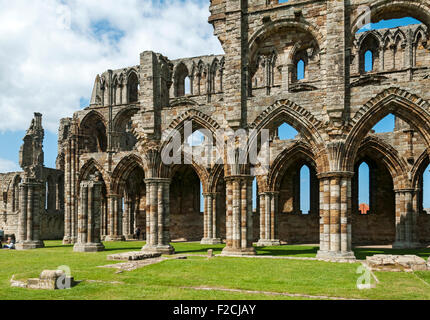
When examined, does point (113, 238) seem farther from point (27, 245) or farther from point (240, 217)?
point (240, 217)

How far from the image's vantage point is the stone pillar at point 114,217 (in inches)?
1056

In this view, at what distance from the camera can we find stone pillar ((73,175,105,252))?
64.1 feet

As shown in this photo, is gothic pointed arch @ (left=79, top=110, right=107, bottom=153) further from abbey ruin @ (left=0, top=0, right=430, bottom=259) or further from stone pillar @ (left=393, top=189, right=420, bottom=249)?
stone pillar @ (left=393, top=189, right=420, bottom=249)

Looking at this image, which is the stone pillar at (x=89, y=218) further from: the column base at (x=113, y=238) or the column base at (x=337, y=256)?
the column base at (x=337, y=256)

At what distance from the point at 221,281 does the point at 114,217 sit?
17857 millimetres

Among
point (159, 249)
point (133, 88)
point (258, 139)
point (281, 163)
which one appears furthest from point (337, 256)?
point (133, 88)

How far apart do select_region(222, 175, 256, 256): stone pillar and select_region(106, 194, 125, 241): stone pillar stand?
40.3 feet

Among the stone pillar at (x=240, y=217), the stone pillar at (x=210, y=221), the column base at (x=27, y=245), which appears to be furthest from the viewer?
the stone pillar at (x=210, y=221)

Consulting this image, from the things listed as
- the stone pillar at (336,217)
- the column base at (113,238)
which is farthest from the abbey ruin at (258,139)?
the column base at (113,238)

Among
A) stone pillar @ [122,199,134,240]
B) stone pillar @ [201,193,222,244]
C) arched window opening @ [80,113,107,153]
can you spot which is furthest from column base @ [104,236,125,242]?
arched window opening @ [80,113,107,153]

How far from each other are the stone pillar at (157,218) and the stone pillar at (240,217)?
273 centimetres

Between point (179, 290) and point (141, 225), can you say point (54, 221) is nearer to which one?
point (141, 225)

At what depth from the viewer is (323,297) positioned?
26.8 ft

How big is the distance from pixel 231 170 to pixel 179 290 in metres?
7.94
